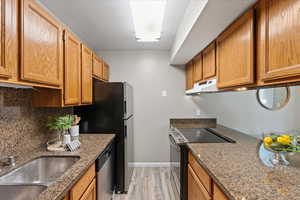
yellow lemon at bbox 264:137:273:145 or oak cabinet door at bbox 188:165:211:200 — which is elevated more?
yellow lemon at bbox 264:137:273:145

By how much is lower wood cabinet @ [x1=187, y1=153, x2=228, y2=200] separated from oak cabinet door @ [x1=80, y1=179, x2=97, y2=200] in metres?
0.94

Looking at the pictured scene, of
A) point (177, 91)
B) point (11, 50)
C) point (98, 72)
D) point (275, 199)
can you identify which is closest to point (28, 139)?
point (11, 50)

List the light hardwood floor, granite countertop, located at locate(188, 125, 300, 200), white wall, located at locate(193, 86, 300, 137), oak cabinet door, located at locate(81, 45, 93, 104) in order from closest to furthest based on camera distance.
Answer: granite countertop, located at locate(188, 125, 300, 200), white wall, located at locate(193, 86, 300, 137), oak cabinet door, located at locate(81, 45, 93, 104), the light hardwood floor

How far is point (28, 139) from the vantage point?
1770 mm

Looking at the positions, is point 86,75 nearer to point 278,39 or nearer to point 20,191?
point 20,191

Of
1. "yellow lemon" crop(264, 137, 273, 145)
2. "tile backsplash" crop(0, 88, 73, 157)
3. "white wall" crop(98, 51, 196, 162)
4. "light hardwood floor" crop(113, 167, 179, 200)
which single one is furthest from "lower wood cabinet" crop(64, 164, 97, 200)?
"white wall" crop(98, 51, 196, 162)

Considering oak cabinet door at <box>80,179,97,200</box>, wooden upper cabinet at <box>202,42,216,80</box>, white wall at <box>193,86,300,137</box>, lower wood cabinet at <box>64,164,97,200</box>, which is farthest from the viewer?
wooden upper cabinet at <box>202,42,216,80</box>

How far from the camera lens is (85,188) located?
4.86 ft

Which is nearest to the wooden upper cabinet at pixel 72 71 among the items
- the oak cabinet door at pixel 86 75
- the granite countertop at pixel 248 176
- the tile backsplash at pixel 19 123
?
the oak cabinet door at pixel 86 75

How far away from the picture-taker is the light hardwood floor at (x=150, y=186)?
8.78ft

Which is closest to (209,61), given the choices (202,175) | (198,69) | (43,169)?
(198,69)

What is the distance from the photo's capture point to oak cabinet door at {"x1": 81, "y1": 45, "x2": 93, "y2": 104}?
2283 mm

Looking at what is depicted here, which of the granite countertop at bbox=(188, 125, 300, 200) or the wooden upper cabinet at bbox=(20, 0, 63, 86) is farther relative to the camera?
the wooden upper cabinet at bbox=(20, 0, 63, 86)

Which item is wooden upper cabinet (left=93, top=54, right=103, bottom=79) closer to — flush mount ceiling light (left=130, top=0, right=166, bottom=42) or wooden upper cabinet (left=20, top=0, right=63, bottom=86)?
flush mount ceiling light (left=130, top=0, right=166, bottom=42)
